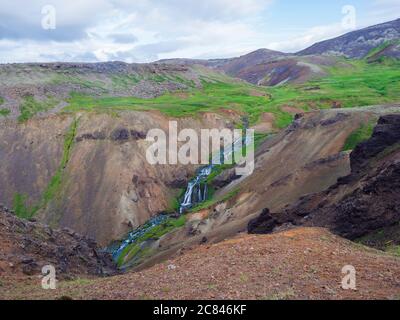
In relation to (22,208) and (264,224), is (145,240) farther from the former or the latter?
(264,224)

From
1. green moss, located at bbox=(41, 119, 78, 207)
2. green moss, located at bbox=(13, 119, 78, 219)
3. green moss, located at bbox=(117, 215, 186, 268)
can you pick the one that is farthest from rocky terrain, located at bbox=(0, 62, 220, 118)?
green moss, located at bbox=(117, 215, 186, 268)

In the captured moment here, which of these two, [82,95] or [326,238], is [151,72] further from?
[326,238]

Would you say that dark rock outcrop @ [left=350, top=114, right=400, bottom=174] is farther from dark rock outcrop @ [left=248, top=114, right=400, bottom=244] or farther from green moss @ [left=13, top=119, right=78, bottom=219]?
green moss @ [left=13, top=119, right=78, bottom=219]

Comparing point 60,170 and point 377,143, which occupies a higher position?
point 377,143

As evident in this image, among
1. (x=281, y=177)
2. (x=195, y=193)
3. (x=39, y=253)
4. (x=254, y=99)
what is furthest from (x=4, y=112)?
(x=39, y=253)

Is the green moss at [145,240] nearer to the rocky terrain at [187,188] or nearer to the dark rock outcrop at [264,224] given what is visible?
the rocky terrain at [187,188]
